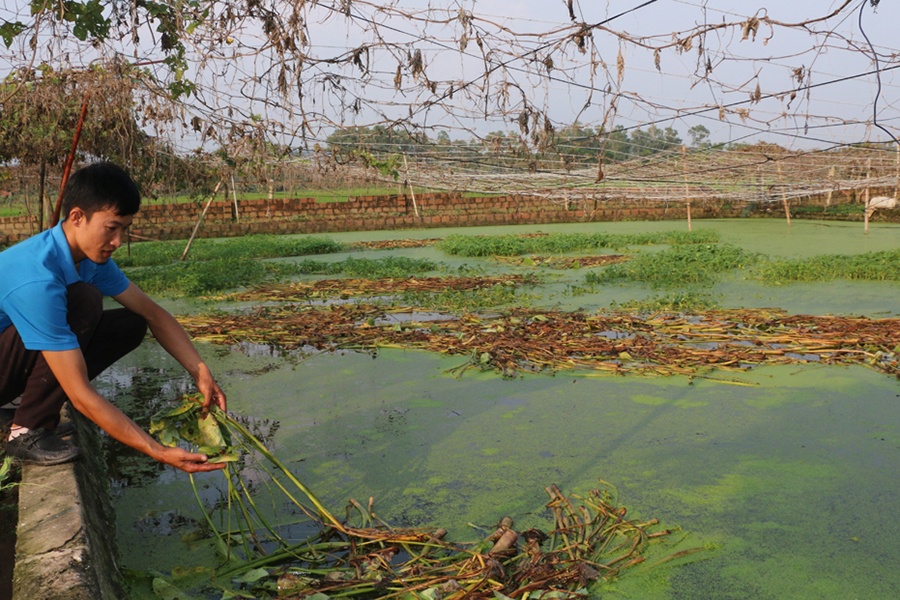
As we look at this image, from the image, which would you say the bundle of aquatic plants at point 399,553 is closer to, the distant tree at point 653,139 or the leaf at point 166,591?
the leaf at point 166,591

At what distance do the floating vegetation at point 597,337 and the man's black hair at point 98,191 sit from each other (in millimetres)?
2516

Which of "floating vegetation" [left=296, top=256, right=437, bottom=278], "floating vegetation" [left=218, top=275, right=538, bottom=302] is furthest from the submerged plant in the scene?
"floating vegetation" [left=296, top=256, right=437, bottom=278]

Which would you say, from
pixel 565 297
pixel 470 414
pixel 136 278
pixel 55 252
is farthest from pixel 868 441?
pixel 136 278

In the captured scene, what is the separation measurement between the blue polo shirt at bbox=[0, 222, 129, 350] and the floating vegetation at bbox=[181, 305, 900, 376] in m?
2.54

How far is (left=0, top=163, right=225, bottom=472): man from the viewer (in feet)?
6.21

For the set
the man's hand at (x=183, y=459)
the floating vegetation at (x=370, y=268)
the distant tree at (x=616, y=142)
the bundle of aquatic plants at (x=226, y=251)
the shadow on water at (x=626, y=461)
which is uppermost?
Answer: the distant tree at (x=616, y=142)

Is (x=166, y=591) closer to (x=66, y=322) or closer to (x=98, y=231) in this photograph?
(x=66, y=322)

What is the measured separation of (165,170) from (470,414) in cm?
752

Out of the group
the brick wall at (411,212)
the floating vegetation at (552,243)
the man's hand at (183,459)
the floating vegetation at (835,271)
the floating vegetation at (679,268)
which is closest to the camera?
the man's hand at (183,459)

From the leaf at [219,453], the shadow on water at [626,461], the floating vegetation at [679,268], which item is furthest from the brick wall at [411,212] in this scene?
the leaf at [219,453]

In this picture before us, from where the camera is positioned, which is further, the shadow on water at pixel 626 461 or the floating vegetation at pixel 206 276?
the floating vegetation at pixel 206 276

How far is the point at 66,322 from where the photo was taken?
2.00 meters

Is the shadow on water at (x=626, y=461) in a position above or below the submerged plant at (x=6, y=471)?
below

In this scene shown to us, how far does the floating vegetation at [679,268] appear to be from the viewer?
7645 mm
